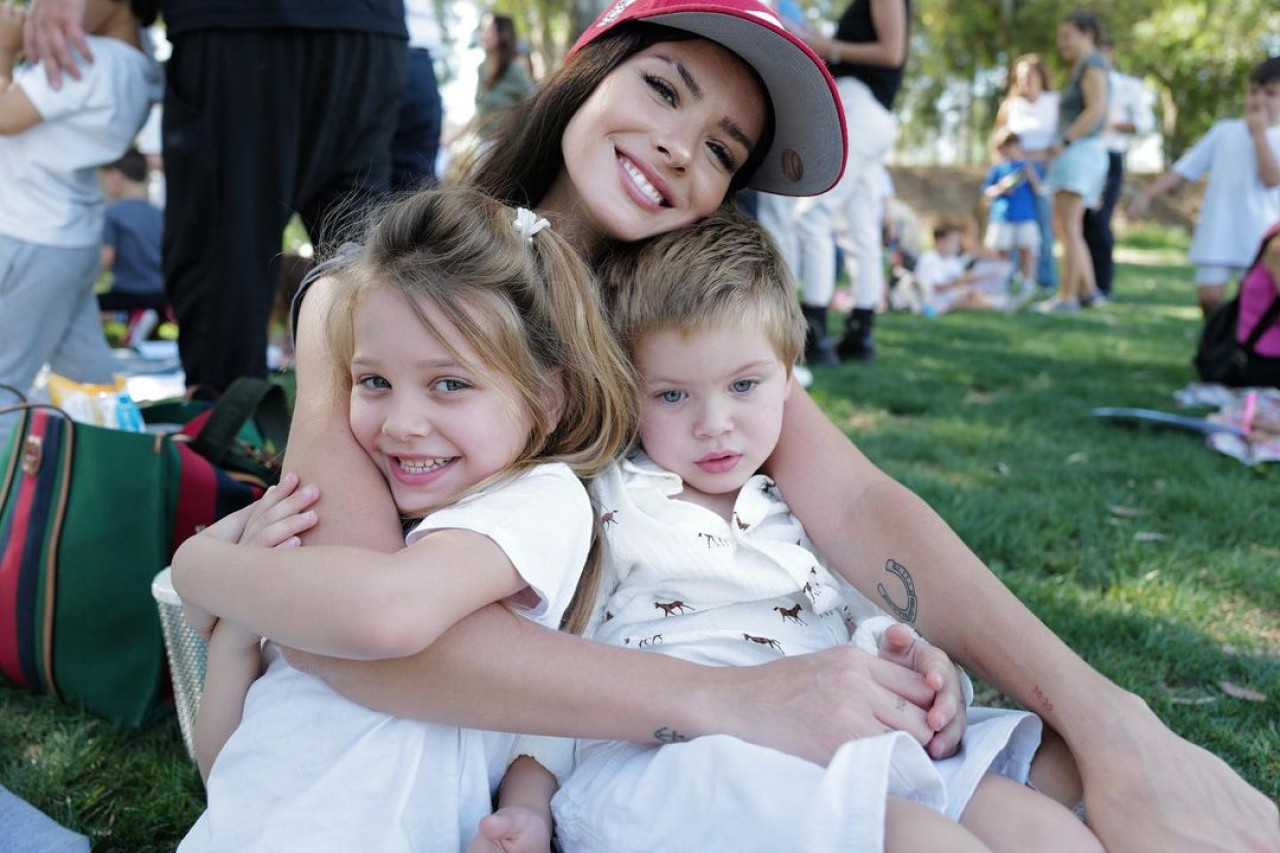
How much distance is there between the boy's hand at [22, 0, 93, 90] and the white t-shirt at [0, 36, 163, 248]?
31 mm

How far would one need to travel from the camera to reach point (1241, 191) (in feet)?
19.3

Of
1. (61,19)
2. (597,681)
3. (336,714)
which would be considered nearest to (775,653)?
(597,681)

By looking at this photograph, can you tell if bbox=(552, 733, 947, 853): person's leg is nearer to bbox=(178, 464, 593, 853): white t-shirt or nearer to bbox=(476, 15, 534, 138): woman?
bbox=(178, 464, 593, 853): white t-shirt

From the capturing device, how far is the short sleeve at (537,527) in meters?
1.36

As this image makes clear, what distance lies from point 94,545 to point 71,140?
5.20 ft

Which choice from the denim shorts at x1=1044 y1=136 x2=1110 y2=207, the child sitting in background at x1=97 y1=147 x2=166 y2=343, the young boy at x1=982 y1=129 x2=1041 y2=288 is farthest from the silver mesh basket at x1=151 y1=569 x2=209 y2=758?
the young boy at x1=982 y1=129 x2=1041 y2=288

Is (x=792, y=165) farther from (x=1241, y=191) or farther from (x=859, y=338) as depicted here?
(x=1241, y=191)

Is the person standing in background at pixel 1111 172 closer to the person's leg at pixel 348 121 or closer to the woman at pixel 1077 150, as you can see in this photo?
the woman at pixel 1077 150

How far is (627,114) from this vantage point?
1.80m

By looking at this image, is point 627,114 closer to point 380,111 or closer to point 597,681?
point 597,681

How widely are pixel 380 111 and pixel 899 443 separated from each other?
89.5 inches

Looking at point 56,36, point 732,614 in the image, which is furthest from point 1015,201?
point 732,614

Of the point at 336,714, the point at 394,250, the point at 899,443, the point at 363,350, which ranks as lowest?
the point at 899,443

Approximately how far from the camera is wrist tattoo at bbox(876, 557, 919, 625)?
1630mm
